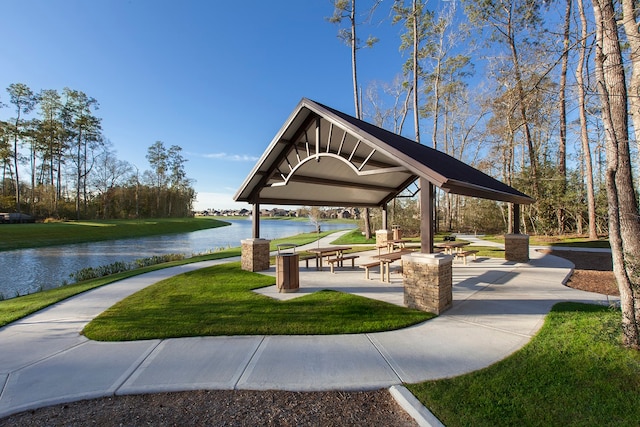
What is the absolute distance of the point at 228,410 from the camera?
2.65 metres

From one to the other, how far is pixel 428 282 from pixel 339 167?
485 cm

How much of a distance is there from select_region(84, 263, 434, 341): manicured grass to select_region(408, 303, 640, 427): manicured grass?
167 centimetres

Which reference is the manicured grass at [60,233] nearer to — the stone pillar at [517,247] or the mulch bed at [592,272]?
the stone pillar at [517,247]

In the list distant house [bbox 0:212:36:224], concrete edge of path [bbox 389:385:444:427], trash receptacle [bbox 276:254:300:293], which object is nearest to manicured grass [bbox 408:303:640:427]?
concrete edge of path [bbox 389:385:444:427]

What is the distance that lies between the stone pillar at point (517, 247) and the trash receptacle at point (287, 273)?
27.1 feet

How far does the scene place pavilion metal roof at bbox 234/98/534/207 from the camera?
5.86 meters

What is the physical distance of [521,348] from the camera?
12.4ft

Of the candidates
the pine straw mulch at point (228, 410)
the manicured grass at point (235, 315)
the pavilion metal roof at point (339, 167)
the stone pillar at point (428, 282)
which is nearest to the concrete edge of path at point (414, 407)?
the pine straw mulch at point (228, 410)

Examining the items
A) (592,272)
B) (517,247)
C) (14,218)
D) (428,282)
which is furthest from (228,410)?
(14,218)

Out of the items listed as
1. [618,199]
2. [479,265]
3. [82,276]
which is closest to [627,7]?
[618,199]

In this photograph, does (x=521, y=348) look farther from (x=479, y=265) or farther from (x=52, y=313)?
(x=52, y=313)

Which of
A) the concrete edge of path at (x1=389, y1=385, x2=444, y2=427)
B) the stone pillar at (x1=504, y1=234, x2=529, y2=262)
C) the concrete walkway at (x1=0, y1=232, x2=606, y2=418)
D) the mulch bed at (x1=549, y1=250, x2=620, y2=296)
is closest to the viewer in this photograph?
the concrete edge of path at (x1=389, y1=385, x2=444, y2=427)

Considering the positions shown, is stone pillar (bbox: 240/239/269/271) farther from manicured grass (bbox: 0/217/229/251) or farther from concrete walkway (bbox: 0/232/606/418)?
manicured grass (bbox: 0/217/229/251)

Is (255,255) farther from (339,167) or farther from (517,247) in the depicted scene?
(517,247)
